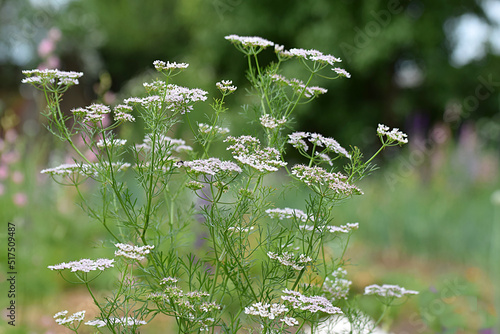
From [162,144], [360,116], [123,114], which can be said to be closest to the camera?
[123,114]

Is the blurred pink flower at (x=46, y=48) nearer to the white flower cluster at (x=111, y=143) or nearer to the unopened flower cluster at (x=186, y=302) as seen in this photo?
the white flower cluster at (x=111, y=143)

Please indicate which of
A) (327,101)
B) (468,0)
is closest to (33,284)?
(327,101)

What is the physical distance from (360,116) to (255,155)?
447 inches

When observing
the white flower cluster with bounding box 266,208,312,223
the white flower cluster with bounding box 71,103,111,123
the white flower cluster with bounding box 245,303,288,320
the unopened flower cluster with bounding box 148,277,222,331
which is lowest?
the white flower cluster with bounding box 245,303,288,320

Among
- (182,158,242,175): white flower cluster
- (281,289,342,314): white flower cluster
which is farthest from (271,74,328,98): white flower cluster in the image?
(281,289,342,314): white flower cluster

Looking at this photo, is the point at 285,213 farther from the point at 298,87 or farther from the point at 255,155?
the point at 298,87

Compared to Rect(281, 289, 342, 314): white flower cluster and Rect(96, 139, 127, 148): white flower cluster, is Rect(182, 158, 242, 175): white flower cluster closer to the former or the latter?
Rect(96, 139, 127, 148): white flower cluster

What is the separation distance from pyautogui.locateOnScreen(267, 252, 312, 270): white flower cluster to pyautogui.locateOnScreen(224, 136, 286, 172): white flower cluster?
0.75 ft

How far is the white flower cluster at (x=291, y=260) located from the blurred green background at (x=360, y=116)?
50.6 inches

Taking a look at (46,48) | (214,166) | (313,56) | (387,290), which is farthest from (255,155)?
(46,48)

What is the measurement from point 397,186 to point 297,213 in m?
5.12

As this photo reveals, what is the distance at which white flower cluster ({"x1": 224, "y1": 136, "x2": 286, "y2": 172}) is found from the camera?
130cm

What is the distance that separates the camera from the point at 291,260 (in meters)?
1.42

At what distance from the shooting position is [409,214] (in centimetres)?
530
